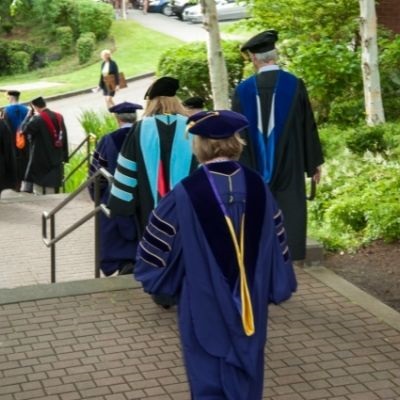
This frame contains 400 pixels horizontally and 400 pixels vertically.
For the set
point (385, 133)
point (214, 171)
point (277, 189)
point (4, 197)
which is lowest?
point (4, 197)

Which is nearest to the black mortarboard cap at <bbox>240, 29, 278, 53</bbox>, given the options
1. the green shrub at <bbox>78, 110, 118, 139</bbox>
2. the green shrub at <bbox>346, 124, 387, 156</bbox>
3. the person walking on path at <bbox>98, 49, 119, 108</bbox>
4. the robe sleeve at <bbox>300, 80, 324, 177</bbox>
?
the robe sleeve at <bbox>300, 80, 324, 177</bbox>

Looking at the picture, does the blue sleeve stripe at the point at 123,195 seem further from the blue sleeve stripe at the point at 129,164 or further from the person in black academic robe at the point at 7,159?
the person in black academic robe at the point at 7,159

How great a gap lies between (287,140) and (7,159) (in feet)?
26.0

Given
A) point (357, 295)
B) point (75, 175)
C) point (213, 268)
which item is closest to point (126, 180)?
point (357, 295)

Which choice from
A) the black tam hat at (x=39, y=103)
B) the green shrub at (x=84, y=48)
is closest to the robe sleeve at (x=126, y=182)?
the black tam hat at (x=39, y=103)

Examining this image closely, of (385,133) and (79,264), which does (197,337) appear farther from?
(385,133)

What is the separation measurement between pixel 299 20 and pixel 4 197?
17.1ft

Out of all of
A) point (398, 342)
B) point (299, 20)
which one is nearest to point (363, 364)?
point (398, 342)

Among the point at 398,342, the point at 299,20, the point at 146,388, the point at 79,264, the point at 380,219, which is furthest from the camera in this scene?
the point at 299,20

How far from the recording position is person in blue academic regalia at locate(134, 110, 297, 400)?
5047 mm

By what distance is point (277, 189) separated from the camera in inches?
322

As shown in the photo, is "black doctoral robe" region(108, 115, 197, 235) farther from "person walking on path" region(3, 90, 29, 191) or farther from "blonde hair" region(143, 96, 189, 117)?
"person walking on path" region(3, 90, 29, 191)

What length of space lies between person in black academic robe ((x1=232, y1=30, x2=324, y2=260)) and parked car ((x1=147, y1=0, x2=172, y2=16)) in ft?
113

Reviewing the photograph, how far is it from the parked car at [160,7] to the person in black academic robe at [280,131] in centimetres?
3455
